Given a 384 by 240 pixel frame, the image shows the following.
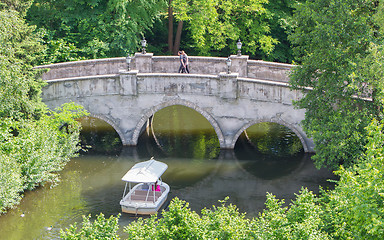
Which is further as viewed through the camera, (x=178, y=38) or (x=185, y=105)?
(x=178, y=38)

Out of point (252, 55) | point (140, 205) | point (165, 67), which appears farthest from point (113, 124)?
point (252, 55)

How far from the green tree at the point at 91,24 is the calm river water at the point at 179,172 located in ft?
16.7

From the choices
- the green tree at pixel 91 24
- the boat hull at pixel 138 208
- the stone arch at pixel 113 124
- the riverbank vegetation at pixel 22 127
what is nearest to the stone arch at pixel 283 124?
the stone arch at pixel 113 124

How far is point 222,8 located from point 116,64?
9.46 m

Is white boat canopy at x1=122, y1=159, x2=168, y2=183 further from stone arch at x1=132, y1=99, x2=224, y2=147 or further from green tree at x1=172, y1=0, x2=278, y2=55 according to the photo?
green tree at x1=172, y1=0, x2=278, y2=55

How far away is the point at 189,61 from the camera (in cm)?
3769

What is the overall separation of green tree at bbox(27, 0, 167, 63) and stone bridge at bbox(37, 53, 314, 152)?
405 cm

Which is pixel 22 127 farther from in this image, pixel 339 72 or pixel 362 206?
pixel 362 206

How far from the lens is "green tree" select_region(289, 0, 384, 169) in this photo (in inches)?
1013

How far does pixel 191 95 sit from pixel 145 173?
770 cm

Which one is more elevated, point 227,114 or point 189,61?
point 189,61

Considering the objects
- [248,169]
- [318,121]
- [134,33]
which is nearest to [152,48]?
[134,33]

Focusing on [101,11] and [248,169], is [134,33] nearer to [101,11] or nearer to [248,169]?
[101,11]

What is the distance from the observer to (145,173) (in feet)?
94.3
